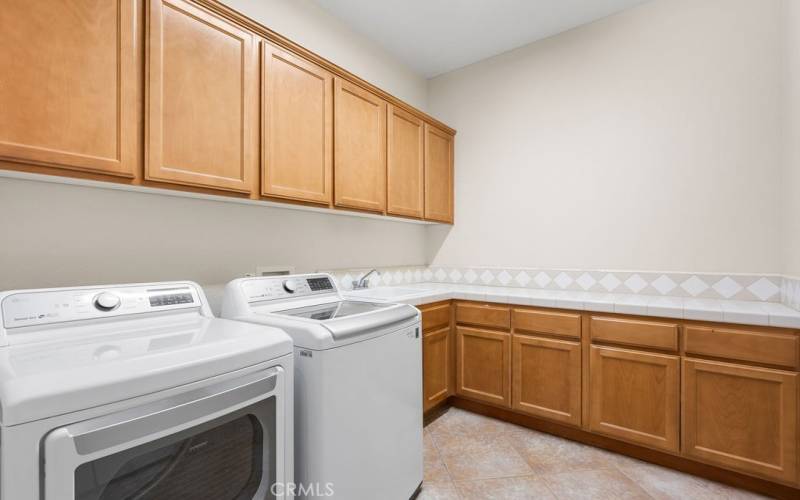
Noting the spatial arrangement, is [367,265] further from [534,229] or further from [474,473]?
[474,473]

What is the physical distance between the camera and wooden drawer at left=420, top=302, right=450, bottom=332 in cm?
246

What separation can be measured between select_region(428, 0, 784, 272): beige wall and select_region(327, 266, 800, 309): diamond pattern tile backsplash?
0.06 meters

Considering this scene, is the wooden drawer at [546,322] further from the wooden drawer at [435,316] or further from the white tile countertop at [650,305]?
the wooden drawer at [435,316]

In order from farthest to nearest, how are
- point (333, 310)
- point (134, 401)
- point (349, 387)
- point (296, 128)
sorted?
point (296, 128), point (333, 310), point (349, 387), point (134, 401)

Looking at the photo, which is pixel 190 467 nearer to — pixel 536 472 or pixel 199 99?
pixel 199 99

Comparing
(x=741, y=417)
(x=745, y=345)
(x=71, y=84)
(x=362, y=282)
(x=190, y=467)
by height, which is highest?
(x=71, y=84)

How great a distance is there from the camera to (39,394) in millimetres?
727

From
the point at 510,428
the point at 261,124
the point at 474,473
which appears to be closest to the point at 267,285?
the point at 261,124

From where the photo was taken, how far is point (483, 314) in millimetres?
2617

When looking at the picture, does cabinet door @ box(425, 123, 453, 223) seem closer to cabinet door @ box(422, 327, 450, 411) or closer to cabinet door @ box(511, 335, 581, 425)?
cabinet door @ box(422, 327, 450, 411)

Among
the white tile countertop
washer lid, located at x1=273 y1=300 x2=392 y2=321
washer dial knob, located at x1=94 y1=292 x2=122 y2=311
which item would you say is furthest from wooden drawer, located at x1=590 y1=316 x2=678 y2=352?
washer dial knob, located at x1=94 y1=292 x2=122 y2=311

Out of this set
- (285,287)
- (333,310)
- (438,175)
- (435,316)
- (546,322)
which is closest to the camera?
(333,310)

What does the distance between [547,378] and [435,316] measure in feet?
2.63

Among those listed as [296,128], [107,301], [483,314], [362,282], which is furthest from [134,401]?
[483,314]
